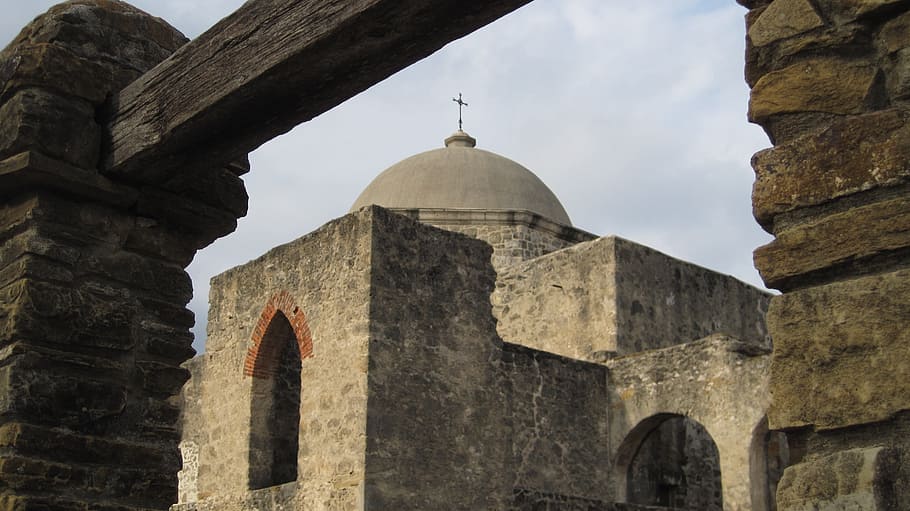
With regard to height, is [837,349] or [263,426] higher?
[263,426]

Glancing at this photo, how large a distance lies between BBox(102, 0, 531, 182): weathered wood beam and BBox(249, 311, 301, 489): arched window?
297 inches

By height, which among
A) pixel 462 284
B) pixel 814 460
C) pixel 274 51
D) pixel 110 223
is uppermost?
pixel 462 284

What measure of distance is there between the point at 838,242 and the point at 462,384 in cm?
926

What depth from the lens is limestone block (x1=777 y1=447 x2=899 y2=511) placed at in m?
2.42

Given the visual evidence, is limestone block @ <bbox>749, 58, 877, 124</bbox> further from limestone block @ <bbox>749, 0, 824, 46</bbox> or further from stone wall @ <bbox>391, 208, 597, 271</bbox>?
stone wall @ <bbox>391, 208, 597, 271</bbox>

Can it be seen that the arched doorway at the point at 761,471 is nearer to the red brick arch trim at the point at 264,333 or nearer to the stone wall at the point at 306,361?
the stone wall at the point at 306,361

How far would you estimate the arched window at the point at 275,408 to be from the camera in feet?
40.8

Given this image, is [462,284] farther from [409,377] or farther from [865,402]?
[865,402]

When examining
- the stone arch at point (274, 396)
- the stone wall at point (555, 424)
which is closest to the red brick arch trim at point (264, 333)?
the stone arch at point (274, 396)

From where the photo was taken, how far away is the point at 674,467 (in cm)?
1500

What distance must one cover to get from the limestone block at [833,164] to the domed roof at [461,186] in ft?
51.4

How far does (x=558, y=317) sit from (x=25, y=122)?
11.1 metres

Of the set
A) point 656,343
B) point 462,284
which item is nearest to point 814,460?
point 462,284

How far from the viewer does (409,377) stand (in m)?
11.3
